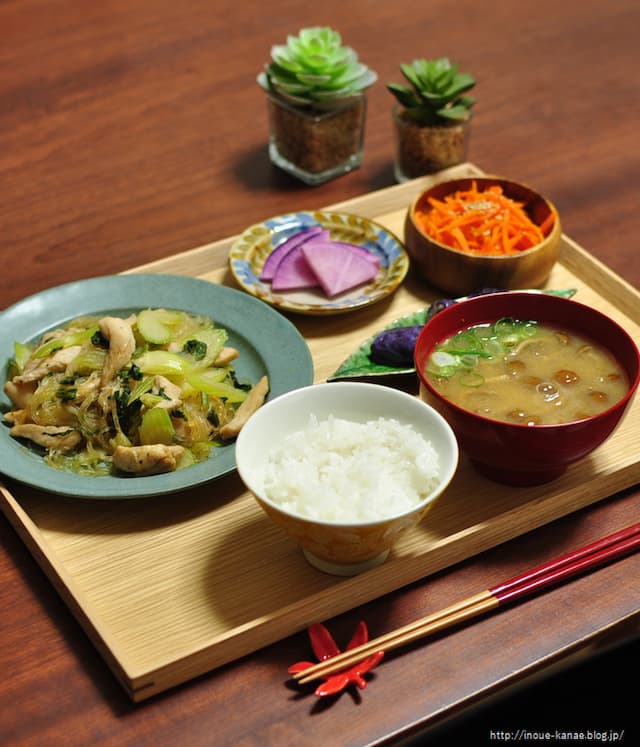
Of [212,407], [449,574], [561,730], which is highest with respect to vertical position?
[212,407]

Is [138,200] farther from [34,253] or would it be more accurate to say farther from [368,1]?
[368,1]

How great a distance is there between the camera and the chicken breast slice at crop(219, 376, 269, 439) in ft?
5.25

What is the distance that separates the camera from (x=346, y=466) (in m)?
1.39

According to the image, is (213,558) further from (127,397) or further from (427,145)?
(427,145)

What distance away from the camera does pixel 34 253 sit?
2.18 m

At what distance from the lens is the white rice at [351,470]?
4.35ft

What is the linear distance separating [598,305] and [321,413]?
0.76 meters

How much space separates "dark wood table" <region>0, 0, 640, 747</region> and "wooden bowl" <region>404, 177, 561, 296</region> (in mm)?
247

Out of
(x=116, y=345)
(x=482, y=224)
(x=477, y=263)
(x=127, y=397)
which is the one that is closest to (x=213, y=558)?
(x=127, y=397)

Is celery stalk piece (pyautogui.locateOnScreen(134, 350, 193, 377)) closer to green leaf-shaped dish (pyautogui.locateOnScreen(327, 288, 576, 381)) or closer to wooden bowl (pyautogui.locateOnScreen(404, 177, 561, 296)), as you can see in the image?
green leaf-shaped dish (pyautogui.locateOnScreen(327, 288, 576, 381))

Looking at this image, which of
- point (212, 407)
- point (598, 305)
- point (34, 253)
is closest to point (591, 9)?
point (598, 305)

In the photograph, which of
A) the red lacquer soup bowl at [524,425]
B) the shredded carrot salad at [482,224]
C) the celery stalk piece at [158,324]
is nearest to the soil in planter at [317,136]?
the shredded carrot salad at [482,224]

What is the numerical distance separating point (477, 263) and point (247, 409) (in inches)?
23.0

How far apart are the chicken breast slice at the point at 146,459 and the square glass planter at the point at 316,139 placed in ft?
3.50
